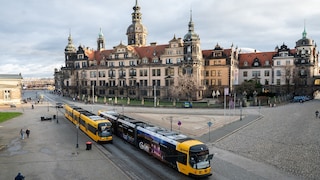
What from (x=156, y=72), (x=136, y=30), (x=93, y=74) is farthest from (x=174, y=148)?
(x=136, y=30)

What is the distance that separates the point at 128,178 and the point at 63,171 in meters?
5.88

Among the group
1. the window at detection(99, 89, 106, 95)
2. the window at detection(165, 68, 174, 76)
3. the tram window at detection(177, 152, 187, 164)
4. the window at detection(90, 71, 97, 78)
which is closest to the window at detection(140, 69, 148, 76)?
the window at detection(165, 68, 174, 76)

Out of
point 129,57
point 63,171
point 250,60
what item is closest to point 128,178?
point 63,171

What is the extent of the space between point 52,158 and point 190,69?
191 ft

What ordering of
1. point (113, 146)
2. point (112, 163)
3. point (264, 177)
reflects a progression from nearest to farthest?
point (264, 177) < point (112, 163) < point (113, 146)

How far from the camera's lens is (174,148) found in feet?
68.0

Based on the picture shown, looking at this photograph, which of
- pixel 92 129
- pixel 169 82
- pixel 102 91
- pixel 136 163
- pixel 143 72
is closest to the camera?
pixel 136 163

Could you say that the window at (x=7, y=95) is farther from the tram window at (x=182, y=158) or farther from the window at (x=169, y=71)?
the tram window at (x=182, y=158)

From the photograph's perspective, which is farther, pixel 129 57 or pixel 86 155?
pixel 129 57

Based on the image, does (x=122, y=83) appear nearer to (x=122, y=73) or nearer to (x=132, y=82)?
(x=122, y=73)

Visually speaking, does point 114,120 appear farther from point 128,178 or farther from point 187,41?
point 187,41

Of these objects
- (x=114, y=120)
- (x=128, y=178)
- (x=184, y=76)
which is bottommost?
(x=128, y=178)

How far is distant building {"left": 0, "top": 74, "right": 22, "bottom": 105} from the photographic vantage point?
73312mm

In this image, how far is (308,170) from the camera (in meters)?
20.8
